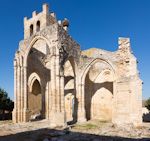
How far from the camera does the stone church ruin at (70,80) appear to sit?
7618mm

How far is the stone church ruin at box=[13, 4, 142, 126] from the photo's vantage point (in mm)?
7618

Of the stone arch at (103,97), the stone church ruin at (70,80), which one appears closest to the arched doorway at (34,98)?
the stone church ruin at (70,80)

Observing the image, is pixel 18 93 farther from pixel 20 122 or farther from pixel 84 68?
pixel 84 68

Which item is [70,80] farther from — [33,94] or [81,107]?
[81,107]

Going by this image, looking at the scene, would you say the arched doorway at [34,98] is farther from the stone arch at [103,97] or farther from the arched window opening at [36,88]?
the stone arch at [103,97]

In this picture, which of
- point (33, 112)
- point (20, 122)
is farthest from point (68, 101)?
point (20, 122)

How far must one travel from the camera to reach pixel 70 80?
15.7m

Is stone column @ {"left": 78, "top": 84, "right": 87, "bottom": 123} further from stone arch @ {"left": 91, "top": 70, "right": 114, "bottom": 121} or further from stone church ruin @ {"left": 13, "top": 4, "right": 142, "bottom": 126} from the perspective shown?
stone arch @ {"left": 91, "top": 70, "right": 114, "bottom": 121}

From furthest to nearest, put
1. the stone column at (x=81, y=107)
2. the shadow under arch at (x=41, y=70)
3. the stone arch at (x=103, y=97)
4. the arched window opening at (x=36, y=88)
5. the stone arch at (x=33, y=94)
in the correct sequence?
the arched window opening at (x=36, y=88)
the stone arch at (x=33, y=94)
the stone arch at (x=103, y=97)
the shadow under arch at (x=41, y=70)
the stone column at (x=81, y=107)

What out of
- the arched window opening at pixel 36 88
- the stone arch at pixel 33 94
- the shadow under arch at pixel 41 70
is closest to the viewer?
the shadow under arch at pixel 41 70

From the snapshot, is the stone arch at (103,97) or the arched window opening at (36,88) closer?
the stone arch at (103,97)

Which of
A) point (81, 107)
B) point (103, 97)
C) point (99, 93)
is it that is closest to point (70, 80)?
point (99, 93)

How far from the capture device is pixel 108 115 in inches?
521

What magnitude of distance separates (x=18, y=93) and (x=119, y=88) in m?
6.66
